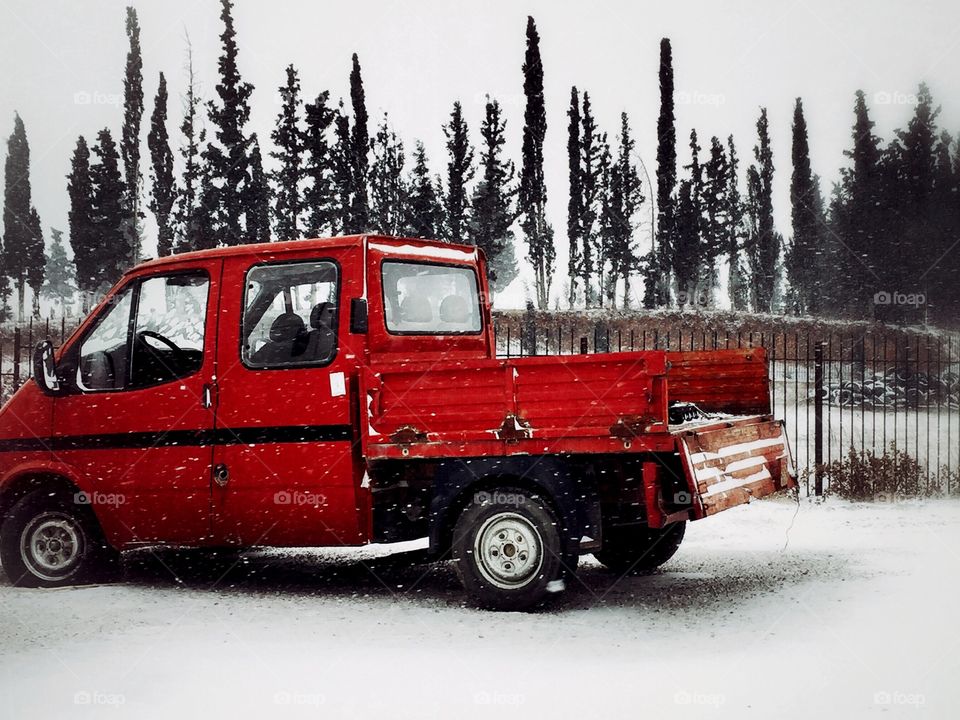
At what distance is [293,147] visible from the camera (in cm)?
4400

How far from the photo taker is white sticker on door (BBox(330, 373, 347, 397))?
6277mm

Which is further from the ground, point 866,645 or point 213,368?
point 213,368

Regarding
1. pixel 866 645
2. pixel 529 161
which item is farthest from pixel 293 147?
pixel 866 645

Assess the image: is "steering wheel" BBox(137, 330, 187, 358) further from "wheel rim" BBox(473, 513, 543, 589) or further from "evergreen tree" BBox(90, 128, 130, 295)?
"evergreen tree" BBox(90, 128, 130, 295)

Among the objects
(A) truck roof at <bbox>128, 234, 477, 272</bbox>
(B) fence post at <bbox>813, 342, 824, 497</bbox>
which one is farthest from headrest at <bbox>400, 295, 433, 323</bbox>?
(B) fence post at <bbox>813, 342, 824, 497</bbox>

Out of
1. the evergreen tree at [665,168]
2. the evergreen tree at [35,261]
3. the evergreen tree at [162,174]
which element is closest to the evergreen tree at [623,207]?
the evergreen tree at [665,168]

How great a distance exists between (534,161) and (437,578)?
40009 mm

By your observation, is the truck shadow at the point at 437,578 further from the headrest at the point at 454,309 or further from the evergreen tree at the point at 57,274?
the evergreen tree at the point at 57,274

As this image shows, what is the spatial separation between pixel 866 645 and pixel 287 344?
13.4 feet

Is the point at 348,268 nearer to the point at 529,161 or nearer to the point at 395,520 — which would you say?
the point at 395,520

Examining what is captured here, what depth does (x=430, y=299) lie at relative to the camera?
7.06 m

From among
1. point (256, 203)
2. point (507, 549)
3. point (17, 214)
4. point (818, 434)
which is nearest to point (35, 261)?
point (17, 214)

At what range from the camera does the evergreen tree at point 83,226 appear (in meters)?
49.0

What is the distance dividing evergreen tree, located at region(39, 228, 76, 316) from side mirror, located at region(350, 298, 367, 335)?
4311 inches
